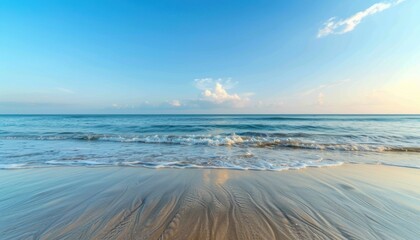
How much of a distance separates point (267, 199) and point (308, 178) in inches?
81.9

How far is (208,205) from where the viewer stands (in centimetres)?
321

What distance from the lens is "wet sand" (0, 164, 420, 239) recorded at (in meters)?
2.42

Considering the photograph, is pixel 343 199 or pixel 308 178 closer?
pixel 343 199

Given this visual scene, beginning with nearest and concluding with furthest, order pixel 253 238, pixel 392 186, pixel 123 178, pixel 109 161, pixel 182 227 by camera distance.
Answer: pixel 253 238
pixel 182 227
pixel 392 186
pixel 123 178
pixel 109 161

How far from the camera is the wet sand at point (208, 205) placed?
7.95 feet

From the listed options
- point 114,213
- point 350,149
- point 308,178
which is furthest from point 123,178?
point 350,149

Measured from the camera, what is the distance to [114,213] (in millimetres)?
2865

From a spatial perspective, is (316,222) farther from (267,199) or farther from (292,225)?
(267,199)

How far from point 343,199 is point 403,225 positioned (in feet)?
2.84

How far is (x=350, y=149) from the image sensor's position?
31.6 feet

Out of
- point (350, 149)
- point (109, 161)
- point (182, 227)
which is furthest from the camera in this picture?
point (350, 149)

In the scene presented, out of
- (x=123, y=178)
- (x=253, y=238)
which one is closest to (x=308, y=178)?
(x=253, y=238)

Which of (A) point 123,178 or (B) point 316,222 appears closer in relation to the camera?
(B) point 316,222

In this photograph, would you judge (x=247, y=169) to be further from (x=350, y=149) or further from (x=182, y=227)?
(x=350, y=149)
